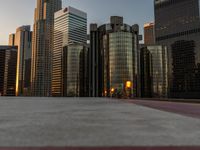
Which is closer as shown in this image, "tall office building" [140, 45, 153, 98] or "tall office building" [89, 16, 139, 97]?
"tall office building" [89, 16, 139, 97]

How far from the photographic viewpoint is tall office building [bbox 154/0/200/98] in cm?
17138

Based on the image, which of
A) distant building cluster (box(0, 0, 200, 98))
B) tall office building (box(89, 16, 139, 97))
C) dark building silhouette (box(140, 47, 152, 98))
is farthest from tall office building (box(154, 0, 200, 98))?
tall office building (box(89, 16, 139, 97))

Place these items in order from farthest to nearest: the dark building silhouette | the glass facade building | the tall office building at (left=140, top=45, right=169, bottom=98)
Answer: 1. the glass facade building
2. the dark building silhouette
3. the tall office building at (left=140, top=45, right=169, bottom=98)

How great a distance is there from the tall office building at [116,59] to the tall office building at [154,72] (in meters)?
25.1

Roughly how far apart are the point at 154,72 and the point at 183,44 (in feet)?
136

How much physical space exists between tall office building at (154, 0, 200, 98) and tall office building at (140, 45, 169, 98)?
14.7 metres

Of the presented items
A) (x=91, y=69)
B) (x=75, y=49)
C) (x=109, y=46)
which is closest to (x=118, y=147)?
(x=109, y=46)

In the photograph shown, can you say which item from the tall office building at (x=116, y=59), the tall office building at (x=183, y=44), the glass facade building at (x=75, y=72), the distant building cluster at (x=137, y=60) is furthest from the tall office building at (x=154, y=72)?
the glass facade building at (x=75, y=72)

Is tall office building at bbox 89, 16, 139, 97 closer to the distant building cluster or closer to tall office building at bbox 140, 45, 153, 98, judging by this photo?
the distant building cluster

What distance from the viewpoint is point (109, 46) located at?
143m

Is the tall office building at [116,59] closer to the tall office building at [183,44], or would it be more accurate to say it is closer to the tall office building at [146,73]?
the tall office building at [146,73]

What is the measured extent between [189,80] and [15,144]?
588 ft

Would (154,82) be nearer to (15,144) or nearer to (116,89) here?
(116,89)

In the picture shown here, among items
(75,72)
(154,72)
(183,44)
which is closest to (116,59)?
(154,72)
